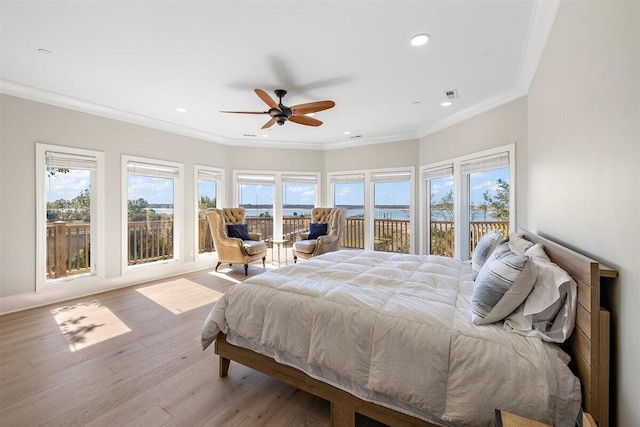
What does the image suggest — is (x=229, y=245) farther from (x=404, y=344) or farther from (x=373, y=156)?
(x=404, y=344)

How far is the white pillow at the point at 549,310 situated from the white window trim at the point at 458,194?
254 centimetres

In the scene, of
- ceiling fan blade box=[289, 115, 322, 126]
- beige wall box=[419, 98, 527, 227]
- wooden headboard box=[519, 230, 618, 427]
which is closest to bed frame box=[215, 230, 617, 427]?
wooden headboard box=[519, 230, 618, 427]

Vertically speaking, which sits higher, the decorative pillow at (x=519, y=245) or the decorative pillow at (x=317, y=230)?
the decorative pillow at (x=519, y=245)

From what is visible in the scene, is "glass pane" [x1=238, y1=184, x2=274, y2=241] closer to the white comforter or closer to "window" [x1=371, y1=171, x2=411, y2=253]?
"window" [x1=371, y1=171, x2=411, y2=253]

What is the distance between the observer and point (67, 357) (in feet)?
7.41

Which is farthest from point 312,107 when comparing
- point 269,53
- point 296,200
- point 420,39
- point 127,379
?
point 296,200

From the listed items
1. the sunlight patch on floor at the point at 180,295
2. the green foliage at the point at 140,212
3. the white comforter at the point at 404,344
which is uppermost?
the green foliage at the point at 140,212

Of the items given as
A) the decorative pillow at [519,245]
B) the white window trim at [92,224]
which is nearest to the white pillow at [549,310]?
the decorative pillow at [519,245]

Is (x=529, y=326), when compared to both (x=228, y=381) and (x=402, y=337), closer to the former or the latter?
(x=402, y=337)

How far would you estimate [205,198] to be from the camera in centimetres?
559

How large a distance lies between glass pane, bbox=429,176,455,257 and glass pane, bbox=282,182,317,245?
263cm

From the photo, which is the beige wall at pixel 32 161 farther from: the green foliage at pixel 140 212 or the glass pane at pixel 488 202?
the glass pane at pixel 488 202

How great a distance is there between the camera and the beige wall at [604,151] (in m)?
0.96

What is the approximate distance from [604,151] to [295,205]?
218 inches
